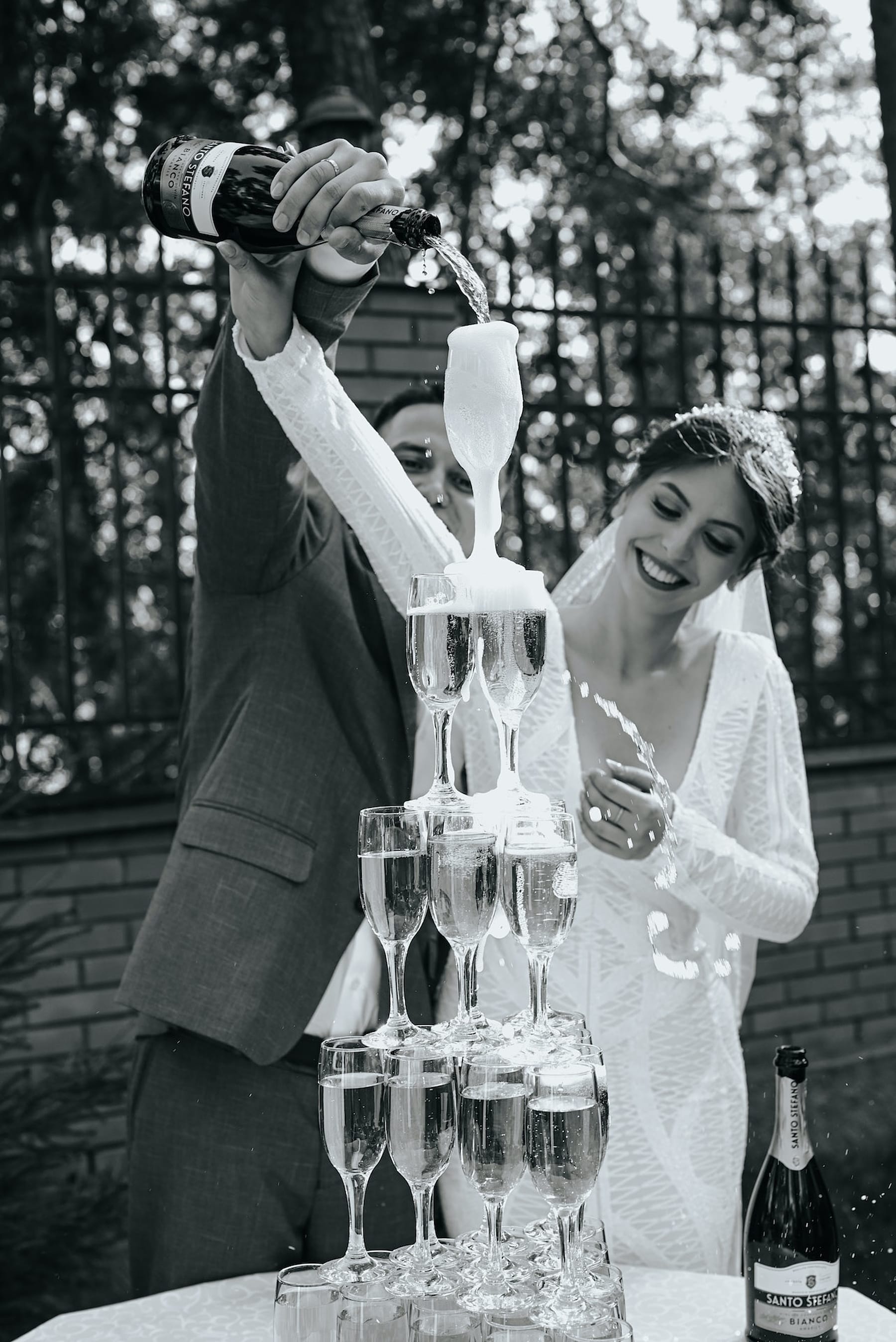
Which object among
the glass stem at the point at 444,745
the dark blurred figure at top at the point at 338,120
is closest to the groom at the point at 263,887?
the glass stem at the point at 444,745

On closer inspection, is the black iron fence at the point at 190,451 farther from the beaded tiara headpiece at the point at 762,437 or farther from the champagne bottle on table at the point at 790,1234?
the champagne bottle on table at the point at 790,1234

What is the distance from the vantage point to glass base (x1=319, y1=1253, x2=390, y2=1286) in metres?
0.92

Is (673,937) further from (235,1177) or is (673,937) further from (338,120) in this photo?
(338,120)

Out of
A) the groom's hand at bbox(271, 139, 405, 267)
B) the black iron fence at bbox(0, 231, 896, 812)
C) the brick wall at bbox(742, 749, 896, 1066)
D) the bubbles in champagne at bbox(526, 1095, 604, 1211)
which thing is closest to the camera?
the bubbles in champagne at bbox(526, 1095, 604, 1211)

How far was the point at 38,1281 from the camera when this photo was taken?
2062mm

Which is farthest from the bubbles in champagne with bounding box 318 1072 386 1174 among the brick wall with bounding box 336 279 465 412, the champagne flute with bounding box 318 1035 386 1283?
the brick wall with bounding box 336 279 465 412

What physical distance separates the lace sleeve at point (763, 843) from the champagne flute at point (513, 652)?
40cm

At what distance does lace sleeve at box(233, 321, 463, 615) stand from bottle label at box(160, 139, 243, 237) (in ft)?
0.41

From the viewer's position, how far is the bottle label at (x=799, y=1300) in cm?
103

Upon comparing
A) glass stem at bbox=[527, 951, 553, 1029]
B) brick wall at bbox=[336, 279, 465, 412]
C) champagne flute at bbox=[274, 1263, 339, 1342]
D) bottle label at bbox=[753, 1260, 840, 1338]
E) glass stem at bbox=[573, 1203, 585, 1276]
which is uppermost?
brick wall at bbox=[336, 279, 465, 412]

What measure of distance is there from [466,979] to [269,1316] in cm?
44

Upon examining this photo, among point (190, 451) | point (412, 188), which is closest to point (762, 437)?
point (190, 451)

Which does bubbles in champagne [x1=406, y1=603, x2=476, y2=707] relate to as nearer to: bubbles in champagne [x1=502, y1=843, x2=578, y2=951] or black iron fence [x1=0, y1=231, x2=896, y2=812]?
bubbles in champagne [x1=502, y1=843, x2=578, y2=951]

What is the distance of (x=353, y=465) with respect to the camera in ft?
4.26
